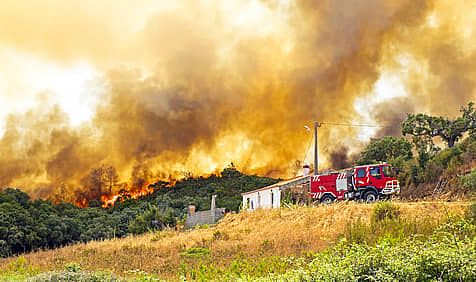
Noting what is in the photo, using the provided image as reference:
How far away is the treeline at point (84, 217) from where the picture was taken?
80.1ft

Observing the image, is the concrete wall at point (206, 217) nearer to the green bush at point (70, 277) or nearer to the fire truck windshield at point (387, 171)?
the fire truck windshield at point (387, 171)

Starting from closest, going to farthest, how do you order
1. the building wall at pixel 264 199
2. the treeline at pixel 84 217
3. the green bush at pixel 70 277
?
the green bush at pixel 70 277 → the treeline at pixel 84 217 → the building wall at pixel 264 199

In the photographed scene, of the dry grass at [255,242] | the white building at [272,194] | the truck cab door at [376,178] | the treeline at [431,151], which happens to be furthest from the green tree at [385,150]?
the dry grass at [255,242]

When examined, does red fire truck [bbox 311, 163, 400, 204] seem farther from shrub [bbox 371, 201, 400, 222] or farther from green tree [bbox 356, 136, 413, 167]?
green tree [bbox 356, 136, 413, 167]

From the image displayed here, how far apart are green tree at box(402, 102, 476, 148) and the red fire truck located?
17248 millimetres

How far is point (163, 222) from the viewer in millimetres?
30922

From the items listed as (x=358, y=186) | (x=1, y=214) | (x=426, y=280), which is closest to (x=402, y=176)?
(x=358, y=186)

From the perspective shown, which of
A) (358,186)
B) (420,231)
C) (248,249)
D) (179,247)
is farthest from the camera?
(358,186)

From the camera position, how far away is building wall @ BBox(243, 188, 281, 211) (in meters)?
30.0

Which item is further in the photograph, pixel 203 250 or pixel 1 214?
pixel 1 214

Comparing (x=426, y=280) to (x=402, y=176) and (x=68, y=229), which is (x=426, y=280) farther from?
(x=68, y=229)

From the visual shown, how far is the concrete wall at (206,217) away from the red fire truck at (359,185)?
29.9 feet

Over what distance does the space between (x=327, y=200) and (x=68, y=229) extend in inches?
750

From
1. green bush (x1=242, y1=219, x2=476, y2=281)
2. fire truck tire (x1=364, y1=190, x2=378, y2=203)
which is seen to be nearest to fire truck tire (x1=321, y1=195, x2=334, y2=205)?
fire truck tire (x1=364, y1=190, x2=378, y2=203)
